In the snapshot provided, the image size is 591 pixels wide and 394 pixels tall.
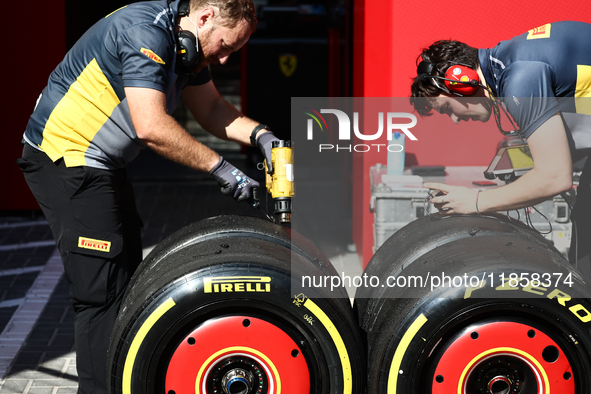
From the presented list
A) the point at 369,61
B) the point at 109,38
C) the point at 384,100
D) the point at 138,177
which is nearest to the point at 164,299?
the point at 109,38

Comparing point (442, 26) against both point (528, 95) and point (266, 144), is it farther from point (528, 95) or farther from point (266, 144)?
point (528, 95)

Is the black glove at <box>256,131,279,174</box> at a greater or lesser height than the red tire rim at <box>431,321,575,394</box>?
greater

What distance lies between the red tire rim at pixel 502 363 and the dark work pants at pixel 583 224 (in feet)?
2.17

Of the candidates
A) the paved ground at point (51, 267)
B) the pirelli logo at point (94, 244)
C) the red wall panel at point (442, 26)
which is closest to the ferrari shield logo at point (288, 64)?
the paved ground at point (51, 267)

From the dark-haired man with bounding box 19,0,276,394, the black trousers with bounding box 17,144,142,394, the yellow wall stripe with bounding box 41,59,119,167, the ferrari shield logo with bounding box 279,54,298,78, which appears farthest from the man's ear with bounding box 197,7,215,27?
the ferrari shield logo with bounding box 279,54,298,78

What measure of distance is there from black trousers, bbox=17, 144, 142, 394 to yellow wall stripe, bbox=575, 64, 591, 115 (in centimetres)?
206

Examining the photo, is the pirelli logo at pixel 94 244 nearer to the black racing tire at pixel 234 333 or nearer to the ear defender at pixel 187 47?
the black racing tire at pixel 234 333

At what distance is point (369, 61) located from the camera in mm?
Answer: 5094

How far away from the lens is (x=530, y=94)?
8.48ft

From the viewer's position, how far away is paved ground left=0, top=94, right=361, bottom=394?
3943 mm

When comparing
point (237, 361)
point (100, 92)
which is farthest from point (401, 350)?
point (100, 92)

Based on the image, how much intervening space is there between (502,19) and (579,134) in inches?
76.2

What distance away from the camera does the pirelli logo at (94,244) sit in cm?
302

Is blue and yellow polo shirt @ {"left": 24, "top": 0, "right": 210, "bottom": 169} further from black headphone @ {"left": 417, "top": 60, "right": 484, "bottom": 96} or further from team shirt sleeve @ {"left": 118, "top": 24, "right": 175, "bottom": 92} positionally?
black headphone @ {"left": 417, "top": 60, "right": 484, "bottom": 96}
